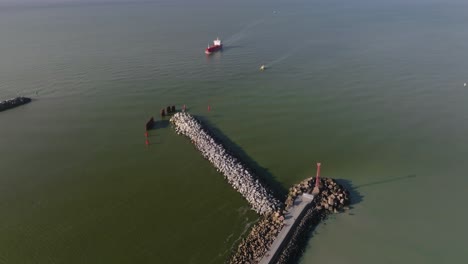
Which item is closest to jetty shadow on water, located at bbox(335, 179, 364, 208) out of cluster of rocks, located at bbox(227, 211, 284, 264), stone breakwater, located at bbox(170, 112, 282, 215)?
stone breakwater, located at bbox(170, 112, 282, 215)

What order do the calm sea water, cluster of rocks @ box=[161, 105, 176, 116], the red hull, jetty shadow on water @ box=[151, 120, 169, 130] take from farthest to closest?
the red hull < cluster of rocks @ box=[161, 105, 176, 116] < jetty shadow on water @ box=[151, 120, 169, 130] < the calm sea water

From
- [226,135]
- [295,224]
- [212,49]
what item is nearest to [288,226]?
[295,224]

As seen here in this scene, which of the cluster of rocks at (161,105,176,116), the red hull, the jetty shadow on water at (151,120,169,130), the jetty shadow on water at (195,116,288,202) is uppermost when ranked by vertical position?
the red hull

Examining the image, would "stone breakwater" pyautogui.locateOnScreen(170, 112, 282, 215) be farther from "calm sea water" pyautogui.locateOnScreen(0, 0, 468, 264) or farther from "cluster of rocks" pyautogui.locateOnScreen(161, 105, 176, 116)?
"cluster of rocks" pyautogui.locateOnScreen(161, 105, 176, 116)

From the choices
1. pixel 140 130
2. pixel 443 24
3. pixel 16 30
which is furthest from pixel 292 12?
pixel 140 130

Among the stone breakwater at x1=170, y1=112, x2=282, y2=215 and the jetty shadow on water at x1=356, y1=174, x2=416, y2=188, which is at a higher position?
the stone breakwater at x1=170, y1=112, x2=282, y2=215

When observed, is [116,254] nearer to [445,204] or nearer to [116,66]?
[445,204]

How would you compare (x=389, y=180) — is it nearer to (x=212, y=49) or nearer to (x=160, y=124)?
(x=160, y=124)
